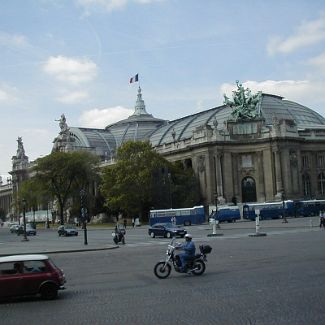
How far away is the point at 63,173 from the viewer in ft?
381

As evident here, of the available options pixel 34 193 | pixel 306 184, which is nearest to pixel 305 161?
pixel 306 184

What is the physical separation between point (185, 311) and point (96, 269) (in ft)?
44.3

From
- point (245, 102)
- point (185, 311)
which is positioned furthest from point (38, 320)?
point (245, 102)

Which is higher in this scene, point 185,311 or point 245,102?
point 245,102

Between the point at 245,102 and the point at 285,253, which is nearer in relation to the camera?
the point at 285,253

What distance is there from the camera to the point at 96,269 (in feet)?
89.6

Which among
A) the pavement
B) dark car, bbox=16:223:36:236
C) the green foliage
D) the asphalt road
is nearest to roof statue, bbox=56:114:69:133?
the green foliage

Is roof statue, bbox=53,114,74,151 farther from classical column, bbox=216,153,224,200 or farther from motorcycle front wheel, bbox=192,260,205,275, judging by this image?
motorcycle front wheel, bbox=192,260,205,275

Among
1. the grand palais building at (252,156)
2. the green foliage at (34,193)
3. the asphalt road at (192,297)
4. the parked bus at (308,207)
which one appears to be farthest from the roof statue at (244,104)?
the asphalt road at (192,297)

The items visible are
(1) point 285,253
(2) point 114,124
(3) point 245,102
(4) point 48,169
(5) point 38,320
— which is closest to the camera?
(5) point 38,320

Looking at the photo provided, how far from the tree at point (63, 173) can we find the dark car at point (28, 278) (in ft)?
322

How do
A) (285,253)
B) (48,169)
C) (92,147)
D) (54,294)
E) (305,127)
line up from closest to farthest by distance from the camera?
1. (54,294)
2. (285,253)
3. (48,169)
4. (305,127)
5. (92,147)

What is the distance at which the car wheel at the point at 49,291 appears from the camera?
17.8 metres

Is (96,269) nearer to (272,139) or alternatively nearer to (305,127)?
(272,139)
